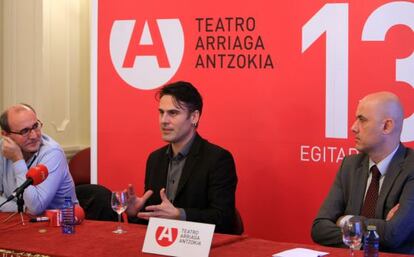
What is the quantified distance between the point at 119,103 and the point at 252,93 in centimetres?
94

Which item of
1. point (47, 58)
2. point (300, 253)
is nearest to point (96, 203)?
point (300, 253)

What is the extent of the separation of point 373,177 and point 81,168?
2.55m

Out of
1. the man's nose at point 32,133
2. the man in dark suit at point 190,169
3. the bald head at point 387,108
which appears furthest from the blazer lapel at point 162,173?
the bald head at point 387,108

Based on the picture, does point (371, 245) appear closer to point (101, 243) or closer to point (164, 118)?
point (101, 243)

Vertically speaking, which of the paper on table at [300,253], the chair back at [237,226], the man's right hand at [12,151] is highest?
the man's right hand at [12,151]

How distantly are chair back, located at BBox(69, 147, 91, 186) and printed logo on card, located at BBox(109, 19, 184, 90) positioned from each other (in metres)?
0.92

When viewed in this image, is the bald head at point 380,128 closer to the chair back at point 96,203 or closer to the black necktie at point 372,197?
the black necktie at point 372,197

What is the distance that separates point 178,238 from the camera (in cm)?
246

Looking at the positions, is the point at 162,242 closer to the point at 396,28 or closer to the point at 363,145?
the point at 363,145

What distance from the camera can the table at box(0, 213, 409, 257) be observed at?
8.19 feet

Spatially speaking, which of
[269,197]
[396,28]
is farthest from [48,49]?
[396,28]

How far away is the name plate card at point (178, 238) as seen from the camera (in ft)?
7.85

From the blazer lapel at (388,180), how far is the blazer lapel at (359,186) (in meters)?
0.09

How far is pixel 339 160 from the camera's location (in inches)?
150
